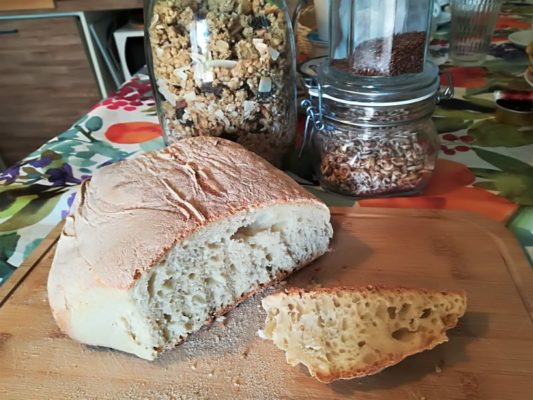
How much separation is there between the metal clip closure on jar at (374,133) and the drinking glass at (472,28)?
0.92 meters

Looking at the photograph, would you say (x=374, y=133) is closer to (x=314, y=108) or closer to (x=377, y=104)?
(x=377, y=104)

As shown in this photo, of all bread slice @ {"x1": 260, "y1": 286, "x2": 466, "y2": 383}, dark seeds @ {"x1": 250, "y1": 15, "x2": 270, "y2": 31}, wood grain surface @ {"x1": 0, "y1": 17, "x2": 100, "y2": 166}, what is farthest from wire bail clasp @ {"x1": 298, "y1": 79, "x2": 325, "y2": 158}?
wood grain surface @ {"x1": 0, "y1": 17, "x2": 100, "y2": 166}

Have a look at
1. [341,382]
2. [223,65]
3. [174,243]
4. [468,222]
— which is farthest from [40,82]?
[341,382]

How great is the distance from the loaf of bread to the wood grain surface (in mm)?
2174

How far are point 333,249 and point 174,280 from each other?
0.36 metres

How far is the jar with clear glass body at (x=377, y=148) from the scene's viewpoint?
109cm

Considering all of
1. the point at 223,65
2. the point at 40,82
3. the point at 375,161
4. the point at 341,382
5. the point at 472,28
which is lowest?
the point at 40,82

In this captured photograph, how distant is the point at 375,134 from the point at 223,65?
38cm

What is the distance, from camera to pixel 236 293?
101 centimetres

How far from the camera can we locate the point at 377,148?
112 centimetres

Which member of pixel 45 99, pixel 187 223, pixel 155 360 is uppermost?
pixel 187 223

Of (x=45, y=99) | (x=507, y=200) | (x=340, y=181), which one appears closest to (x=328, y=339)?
(x=340, y=181)

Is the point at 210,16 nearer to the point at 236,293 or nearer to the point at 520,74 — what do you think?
the point at 236,293

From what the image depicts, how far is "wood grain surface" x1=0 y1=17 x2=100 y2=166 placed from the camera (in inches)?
114
